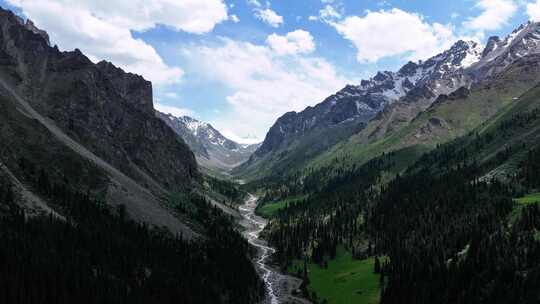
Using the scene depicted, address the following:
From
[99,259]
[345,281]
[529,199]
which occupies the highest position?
[529,199]

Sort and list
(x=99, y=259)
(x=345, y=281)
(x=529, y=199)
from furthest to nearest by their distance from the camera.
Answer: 1. (x=529, y=199)
2. (x=345, y=281)
3. (x=99, y=259)

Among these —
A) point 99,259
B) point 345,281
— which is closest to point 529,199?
point 345,281

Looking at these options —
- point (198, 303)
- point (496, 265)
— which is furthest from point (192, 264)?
point (496, 265)

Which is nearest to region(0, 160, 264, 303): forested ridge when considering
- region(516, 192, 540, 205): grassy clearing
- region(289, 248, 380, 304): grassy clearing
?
region(289, 248, 380, 304): grassy clearing

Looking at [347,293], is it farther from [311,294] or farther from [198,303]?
[198,303]

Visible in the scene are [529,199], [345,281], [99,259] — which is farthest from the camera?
[529,199]

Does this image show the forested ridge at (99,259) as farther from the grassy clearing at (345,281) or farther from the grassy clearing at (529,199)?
the grassy clearing at (529,199)

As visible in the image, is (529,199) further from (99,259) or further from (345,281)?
(99,259)
